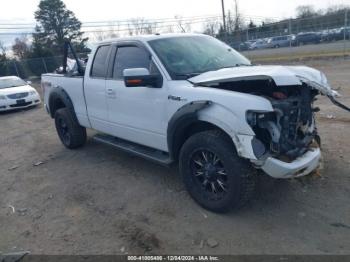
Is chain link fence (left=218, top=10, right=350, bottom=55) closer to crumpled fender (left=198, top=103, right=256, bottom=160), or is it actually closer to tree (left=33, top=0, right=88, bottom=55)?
crumpled fender (left=198, top=103, right=256, bottom=160)

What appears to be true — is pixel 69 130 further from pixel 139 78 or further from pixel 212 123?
pixel 212 123

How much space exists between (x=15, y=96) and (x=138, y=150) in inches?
384

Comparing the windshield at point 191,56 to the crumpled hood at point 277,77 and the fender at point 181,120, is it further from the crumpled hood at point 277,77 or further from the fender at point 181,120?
the fender at point 181,120

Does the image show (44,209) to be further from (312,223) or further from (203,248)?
(312,223)

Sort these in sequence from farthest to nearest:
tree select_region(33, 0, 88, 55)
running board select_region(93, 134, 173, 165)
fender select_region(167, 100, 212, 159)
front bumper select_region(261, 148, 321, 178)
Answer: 1. tree select_region(33, 0, 88, 55)
2. running board select_region(93, 134, 173, 165)
3. fender select_region(167, 100, 212, 159)
4. front bumper select_region(261, 148, 321, 178)

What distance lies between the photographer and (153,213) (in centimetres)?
418

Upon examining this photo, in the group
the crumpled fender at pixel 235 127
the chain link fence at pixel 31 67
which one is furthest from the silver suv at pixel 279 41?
the crumpled fender at pixel 235 127

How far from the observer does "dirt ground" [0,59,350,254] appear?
348cm

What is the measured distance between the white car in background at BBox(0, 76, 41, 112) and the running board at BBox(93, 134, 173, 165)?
331 inches

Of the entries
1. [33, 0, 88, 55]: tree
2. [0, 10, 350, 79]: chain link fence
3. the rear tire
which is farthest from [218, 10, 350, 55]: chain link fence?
[33, 0, 88, 55]: tree

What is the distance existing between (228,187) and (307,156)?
0.91m

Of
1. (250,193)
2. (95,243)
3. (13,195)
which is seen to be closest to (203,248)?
(250,193)

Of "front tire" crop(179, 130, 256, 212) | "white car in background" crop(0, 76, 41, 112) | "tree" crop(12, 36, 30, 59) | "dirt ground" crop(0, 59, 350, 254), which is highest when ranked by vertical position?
"tree" crop(12, 36, 30, 59)

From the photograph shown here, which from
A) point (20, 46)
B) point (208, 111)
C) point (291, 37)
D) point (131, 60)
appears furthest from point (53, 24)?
point (208, 111)
